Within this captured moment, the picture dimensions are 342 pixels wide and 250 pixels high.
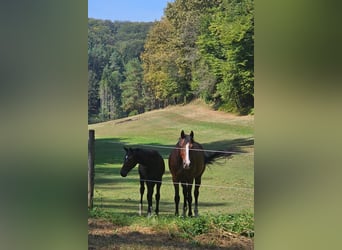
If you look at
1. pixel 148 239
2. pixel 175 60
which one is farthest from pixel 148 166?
pixel 175 60

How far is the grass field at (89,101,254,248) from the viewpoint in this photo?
12.0ft

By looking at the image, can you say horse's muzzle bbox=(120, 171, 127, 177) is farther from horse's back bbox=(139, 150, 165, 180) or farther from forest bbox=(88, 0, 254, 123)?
forest bbox=(88, 0, 254, 123)

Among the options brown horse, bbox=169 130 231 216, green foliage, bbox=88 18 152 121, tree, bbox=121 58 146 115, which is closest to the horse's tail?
brown horse, bbox=169 130 231 216

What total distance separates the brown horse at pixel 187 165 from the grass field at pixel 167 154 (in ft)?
0.13

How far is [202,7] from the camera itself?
12.1ft

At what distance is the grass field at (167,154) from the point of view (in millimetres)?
3658

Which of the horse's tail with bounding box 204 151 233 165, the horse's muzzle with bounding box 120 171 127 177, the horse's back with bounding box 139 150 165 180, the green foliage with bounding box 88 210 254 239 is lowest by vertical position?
the green foliage with bounding box 88 210 254 239

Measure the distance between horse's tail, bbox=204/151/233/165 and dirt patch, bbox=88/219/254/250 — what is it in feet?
1.82

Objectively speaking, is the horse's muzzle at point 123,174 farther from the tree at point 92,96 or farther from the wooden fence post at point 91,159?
the tree at point 92,96

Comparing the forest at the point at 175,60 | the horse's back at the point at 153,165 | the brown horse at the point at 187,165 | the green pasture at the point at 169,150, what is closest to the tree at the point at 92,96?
the forest at the point at 175,60
